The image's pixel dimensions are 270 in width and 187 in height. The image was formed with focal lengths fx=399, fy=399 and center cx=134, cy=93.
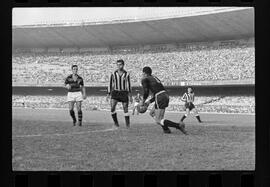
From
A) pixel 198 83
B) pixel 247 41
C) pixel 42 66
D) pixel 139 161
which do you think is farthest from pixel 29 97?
pixel 139 161

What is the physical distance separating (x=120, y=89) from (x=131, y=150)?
6.46ft

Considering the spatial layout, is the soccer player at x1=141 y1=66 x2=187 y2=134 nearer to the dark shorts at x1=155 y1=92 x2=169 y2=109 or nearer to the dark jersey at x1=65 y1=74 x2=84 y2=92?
the dark shorts at x1=155 y1=92 x2=169 y2=109

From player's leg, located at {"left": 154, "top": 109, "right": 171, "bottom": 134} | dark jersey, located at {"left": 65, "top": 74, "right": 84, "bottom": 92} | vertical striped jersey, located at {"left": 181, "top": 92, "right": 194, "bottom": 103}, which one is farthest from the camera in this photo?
vertical striped jersey, located at {"left": 181, "top": 92, "right": 194, "bottom": 103}

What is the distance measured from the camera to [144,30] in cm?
2903

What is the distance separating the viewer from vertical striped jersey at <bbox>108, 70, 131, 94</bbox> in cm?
767

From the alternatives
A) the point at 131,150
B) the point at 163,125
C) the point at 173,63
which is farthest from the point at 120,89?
the point at 173,63

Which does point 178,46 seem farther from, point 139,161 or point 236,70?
point 139,161

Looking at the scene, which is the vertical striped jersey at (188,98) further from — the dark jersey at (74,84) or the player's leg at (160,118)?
the dark jersey at (74,84)

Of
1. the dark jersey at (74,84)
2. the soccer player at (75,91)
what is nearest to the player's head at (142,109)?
the soccer player at (75,91)

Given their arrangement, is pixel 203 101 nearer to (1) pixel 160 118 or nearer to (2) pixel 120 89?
(2) pixel 120 89

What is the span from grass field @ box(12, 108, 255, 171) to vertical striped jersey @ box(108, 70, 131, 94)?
2.69ft

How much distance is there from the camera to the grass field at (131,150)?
18.3 ft

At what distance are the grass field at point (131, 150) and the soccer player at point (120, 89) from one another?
1.45 ft

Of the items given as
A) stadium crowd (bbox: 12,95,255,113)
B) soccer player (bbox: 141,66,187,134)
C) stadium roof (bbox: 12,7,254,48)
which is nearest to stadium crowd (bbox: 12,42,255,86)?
stadium roof (bbox: 12,7,254,48)
